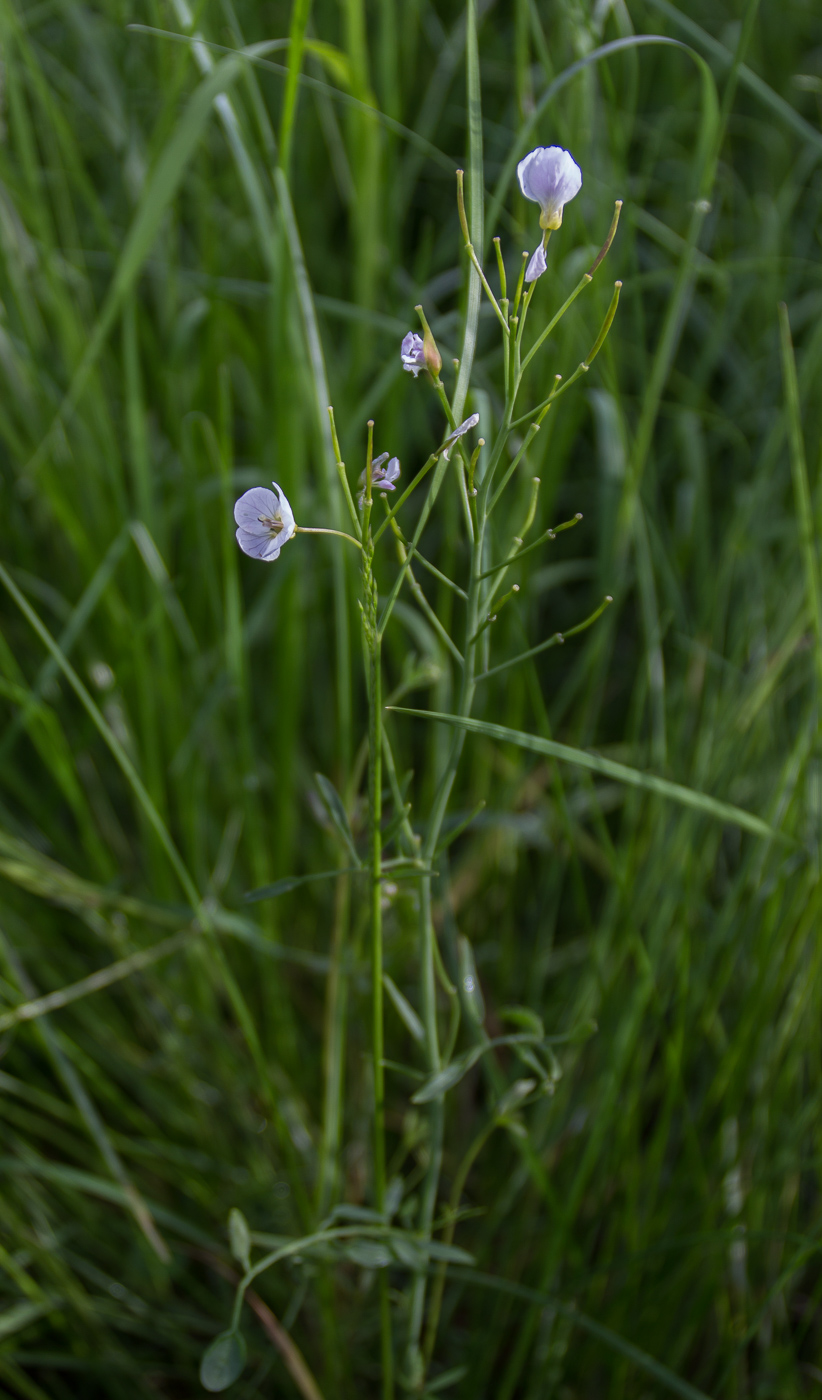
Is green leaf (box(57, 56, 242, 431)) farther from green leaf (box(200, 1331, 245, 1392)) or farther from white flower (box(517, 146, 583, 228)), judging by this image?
green leaf (box(200, 1331, 245, 1392))

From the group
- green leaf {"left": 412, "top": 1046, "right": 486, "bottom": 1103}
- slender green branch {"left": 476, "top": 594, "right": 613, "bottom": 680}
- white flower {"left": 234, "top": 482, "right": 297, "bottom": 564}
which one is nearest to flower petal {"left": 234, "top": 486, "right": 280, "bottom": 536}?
white flower {"left": 234, "top": 482, "right": 297, "bottom": 564}

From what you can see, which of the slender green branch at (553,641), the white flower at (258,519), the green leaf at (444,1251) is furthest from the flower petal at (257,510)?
the green leaf at (444,1251)

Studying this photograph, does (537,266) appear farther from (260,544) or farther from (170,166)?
(170,166)

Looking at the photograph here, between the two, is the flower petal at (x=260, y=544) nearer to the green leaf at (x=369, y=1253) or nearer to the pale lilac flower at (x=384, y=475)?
the pale lilac flower at (x=384, y=475)

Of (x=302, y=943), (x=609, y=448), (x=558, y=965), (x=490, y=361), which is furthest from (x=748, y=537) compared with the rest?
(x=302, y=943)

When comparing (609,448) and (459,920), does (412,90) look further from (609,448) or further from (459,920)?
(459,920)

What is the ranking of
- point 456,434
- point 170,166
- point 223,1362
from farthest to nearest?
point 170,166 → point 223,1362 → point 456,434

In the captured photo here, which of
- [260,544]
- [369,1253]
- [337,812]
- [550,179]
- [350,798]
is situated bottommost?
[369,1253]

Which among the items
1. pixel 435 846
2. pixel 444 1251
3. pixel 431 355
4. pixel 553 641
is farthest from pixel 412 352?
pixel 444 1251
